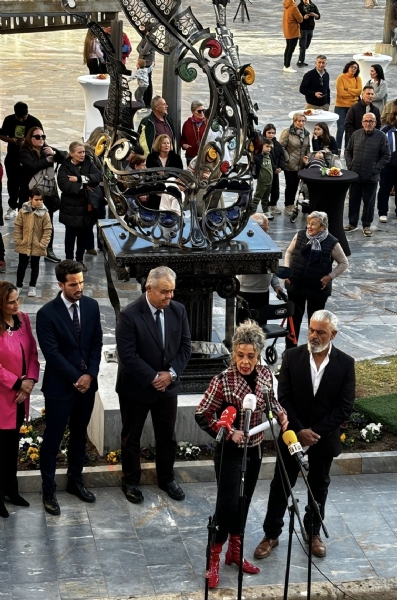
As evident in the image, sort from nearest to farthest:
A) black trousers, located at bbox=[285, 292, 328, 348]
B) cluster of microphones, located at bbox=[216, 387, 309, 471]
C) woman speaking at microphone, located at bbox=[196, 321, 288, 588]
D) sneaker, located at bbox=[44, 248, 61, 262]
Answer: cluster of microphones, located at bbox=[216, 387, 309, 471]
woman speaking at microphone, located at bbox=[196, 321, 288, 588]
black trousers, located at bbox=[285, 292, 328, 348]
sneaker, located at bbox=[44, 248, 61, 262]

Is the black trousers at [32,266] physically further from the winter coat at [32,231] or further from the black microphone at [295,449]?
the black microphone at [295,449]

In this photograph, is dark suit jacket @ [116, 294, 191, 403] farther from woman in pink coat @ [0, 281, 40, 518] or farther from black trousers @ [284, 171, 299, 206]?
black trousers @ [284, 171, 299, 206]

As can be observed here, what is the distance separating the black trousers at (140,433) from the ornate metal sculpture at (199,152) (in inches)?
60.7

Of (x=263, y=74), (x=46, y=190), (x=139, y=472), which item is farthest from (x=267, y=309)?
(x=263, y=74)

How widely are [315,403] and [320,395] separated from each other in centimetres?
7

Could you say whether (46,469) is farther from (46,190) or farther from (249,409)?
(46,190)

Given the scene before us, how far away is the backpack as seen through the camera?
15.3 m

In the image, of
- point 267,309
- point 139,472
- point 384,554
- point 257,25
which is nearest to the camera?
point 384,554

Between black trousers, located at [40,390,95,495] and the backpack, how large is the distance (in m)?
5.97

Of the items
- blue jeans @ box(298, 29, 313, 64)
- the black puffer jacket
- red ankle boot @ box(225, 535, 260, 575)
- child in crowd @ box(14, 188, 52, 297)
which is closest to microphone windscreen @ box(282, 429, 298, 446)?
red ankle boot @ box(225, 535, 260, 575)

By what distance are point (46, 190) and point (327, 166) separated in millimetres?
3768

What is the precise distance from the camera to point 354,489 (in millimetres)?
10305

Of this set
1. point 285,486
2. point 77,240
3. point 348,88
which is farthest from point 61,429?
point 348,88

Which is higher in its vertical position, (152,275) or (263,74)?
(152,275)
